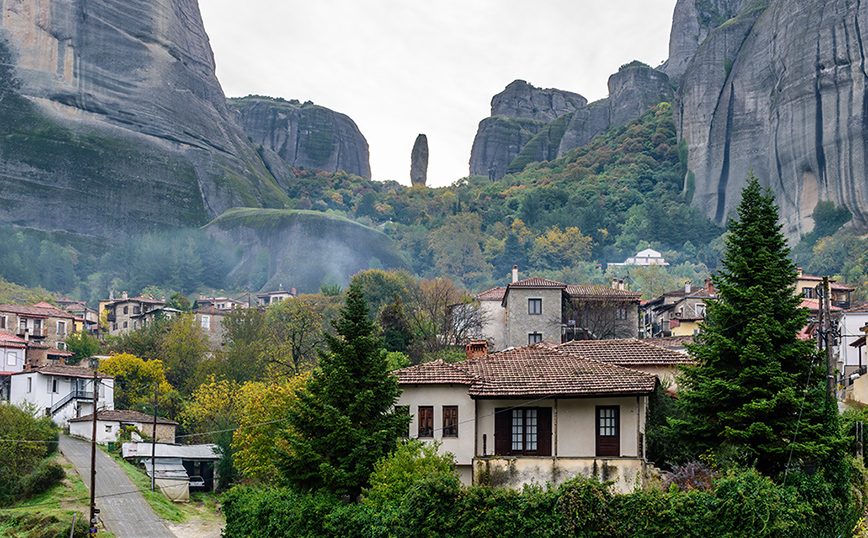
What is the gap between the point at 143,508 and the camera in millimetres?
39906

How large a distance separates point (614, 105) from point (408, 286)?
409ft

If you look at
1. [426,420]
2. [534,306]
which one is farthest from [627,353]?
[534,306]

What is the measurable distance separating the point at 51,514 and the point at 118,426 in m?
17.7

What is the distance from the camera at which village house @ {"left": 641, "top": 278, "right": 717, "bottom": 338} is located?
177 ft

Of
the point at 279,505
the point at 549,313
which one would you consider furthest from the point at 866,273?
the point at 279,505

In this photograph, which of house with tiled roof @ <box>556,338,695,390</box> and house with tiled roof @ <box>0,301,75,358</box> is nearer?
house with tiled roof @ <box>556,338,695,390</box>

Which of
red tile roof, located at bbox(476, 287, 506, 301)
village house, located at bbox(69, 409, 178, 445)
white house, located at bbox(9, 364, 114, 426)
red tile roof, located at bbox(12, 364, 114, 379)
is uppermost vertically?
red tile roof, located at bbox(476, 287, 506, 301)

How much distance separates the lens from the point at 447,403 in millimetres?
26672

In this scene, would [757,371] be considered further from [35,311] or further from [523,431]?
[35,311]

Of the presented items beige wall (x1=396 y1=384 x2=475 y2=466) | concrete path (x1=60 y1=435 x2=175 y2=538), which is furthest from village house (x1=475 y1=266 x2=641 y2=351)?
beige wall (x1=396 y1=384 x2=475 y2=466)

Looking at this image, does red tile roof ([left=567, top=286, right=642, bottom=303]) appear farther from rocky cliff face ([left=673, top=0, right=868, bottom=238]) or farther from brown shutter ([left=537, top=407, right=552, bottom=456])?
rocky cliff face ([left=673, top=0, right=868, bottom=238])

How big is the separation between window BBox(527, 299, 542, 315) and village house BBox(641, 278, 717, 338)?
927 cm

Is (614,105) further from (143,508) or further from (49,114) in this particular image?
(143,508)

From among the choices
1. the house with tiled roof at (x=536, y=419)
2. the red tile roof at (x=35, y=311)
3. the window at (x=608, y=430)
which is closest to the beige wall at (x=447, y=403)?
the house with tiled roof at (x=536, y=419)
